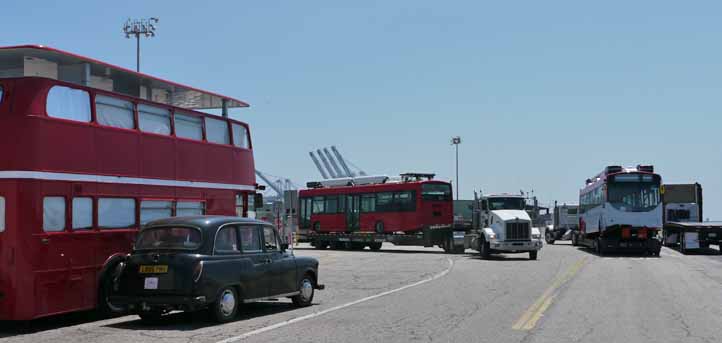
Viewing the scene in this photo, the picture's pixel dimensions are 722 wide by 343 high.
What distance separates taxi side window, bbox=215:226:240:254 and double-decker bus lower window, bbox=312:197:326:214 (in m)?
30.6

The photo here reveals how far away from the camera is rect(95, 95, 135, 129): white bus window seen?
42.4 ft

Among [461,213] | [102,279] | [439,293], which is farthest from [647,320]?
[461,213]

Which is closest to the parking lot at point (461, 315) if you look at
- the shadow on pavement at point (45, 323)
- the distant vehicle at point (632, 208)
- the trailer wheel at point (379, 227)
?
the shadow on pavement at point (45, 323)

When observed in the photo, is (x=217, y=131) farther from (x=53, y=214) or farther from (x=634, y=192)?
(x=634, y=192)

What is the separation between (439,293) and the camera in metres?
16.9

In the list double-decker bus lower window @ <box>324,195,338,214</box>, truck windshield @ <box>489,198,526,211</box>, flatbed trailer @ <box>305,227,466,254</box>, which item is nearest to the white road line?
truck windshield @ <box>489,198,526,211</box>

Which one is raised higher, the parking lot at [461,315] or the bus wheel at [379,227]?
the bus wheel at [379,227]

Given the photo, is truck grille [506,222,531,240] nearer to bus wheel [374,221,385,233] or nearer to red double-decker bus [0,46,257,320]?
bus wheel [374,221,385,233]

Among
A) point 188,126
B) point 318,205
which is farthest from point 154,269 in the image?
point 318,205

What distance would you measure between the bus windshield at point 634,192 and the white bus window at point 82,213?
26754 millimetres

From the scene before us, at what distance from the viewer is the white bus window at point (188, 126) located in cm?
1487

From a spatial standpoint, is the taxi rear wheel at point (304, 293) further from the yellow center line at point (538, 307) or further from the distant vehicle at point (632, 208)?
the distant vehicle at point (632, 208)

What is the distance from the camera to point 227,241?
12.4 metres

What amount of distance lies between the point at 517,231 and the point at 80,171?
20863mm
